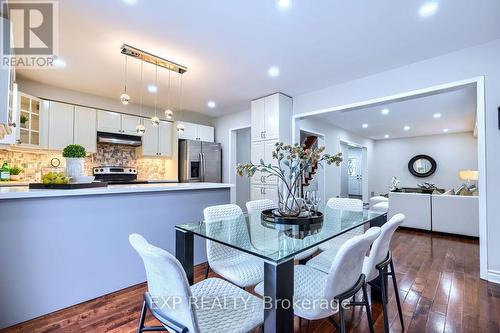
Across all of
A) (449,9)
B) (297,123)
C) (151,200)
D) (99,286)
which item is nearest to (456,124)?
(297,123)

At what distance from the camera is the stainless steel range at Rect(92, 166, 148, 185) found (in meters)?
4.31

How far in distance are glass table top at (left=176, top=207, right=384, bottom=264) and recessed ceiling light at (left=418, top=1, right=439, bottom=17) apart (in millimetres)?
1773

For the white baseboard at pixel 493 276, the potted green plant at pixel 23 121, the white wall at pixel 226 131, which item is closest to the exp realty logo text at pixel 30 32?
the potted green plant at pixel 23 121

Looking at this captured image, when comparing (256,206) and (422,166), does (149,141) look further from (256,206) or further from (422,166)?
(422,166)

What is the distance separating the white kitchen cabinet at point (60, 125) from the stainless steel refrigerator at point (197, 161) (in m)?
1.93

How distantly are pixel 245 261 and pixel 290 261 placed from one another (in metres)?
0.81

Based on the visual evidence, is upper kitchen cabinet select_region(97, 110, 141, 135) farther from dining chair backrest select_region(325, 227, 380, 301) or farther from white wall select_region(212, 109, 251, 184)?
dining chair backrest select_region(325, 227, 380, 301)

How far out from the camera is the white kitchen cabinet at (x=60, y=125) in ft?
12.2

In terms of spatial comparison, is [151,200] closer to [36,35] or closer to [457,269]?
[36,35]

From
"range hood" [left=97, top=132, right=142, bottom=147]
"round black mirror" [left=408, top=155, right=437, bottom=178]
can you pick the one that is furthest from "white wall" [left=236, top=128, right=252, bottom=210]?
"round black mirror" [left=408, top=155, right=437, bottom=178]

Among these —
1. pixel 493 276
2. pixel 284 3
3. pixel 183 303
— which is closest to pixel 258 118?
pixel 284 3

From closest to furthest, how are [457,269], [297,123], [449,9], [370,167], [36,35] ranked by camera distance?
[449,9]
[36,35]
[457,269]
[297,123]
[370,167]

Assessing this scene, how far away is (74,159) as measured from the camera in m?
2.10

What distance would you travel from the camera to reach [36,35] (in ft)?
7.72
